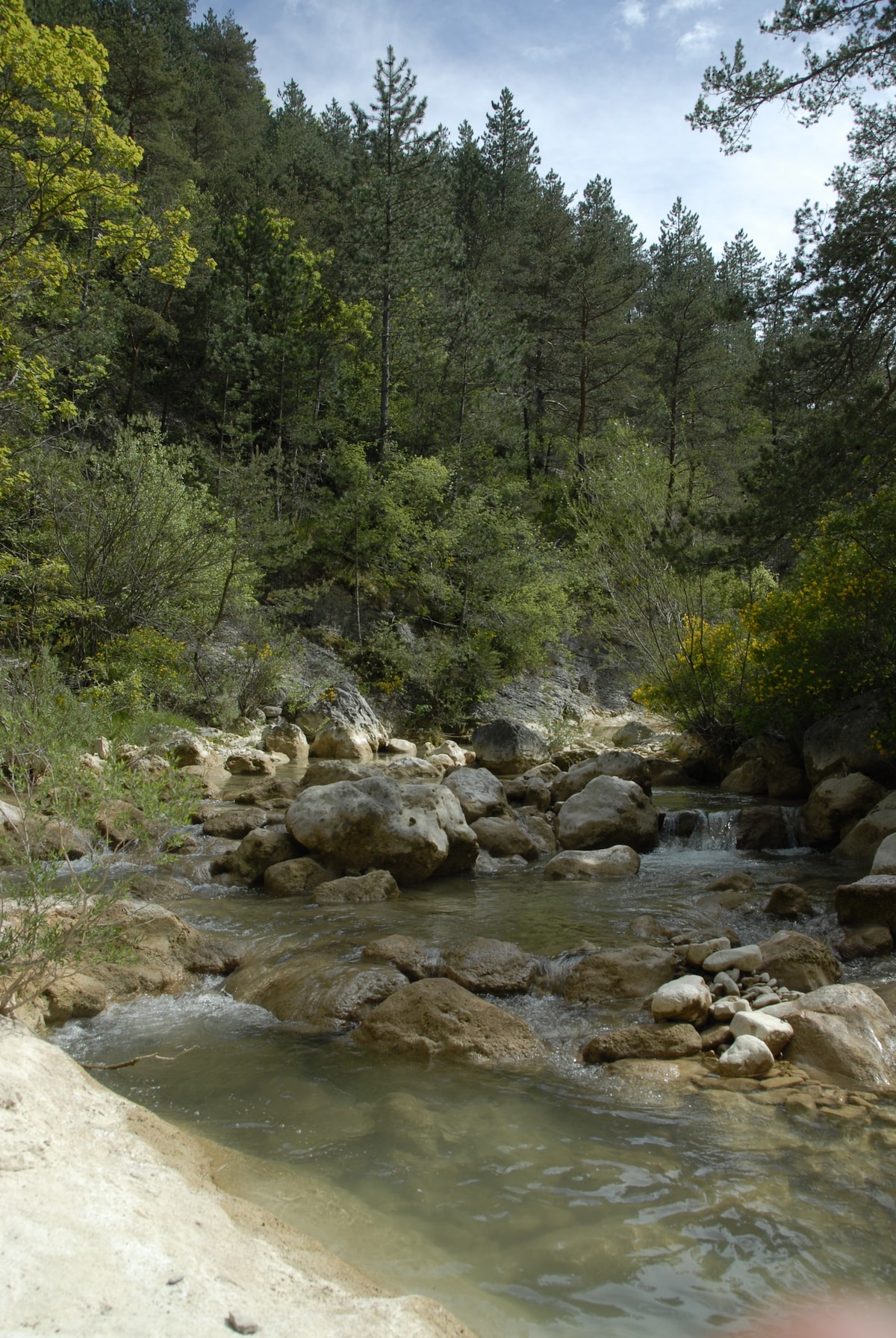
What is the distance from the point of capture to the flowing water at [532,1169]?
286 cm

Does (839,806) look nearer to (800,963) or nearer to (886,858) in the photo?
(886,858)

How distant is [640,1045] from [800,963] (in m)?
1.57

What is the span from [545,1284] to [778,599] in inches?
433

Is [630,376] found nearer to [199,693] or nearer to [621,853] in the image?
[199,693]

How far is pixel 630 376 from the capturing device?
2859 centimetres

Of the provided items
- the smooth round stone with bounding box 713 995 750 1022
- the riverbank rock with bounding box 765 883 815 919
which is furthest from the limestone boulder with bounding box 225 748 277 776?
the smooth round stone with bounding box 713 995 750 1022

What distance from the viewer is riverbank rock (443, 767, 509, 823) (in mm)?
10680

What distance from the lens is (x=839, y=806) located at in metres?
9.90

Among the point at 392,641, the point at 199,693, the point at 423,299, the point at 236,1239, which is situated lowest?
the point at 236,1239

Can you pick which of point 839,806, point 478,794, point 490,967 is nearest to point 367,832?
point 478,794

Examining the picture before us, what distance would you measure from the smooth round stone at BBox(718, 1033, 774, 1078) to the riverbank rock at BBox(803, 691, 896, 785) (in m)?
6.57

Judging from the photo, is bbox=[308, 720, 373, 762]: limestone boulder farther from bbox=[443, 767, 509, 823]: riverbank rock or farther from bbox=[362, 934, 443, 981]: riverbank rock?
bbox=[362, 934, 443, 981]: riverbank rock

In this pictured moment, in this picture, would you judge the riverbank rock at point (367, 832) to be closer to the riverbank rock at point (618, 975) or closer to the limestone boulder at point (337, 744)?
the riverbank rock at point (618, 975)

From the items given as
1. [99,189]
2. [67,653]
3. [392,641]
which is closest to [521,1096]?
[99,189]
